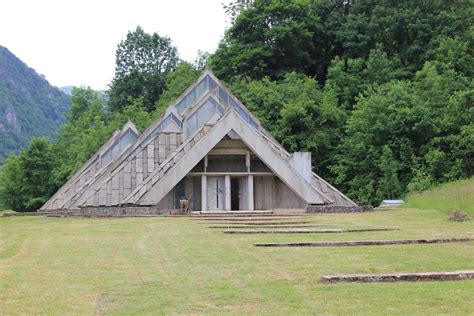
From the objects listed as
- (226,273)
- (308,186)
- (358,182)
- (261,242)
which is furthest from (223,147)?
(226,273)

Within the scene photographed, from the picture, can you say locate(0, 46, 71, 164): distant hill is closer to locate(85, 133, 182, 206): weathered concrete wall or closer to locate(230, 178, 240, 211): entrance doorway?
locate(85, 133, 182, 206): weathered concrete wall

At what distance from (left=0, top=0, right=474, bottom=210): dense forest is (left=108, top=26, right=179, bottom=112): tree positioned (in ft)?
14.9

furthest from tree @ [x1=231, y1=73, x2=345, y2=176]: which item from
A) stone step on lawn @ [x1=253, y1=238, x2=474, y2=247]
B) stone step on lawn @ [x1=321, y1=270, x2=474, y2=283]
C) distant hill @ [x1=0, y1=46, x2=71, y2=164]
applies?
distant hill @ [x1=0, y1=46, x2=71, y2=164]

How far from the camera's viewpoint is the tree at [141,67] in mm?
74375

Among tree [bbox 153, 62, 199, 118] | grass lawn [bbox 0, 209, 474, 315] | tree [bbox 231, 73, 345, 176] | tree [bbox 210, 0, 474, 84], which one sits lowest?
grass lawn [bbox 0, 209, 474, 315]

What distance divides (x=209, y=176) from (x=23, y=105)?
102721mm

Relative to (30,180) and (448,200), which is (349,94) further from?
(30,180)

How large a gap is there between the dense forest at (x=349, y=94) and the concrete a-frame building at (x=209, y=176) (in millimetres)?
8856

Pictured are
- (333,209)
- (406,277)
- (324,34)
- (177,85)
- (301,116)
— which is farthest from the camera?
(177,85)

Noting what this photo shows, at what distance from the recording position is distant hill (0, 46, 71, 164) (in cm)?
11188

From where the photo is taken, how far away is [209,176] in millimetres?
31875

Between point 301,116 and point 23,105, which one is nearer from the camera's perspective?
point 301,116

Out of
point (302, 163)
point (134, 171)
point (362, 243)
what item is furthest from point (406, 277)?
point (134, 171)

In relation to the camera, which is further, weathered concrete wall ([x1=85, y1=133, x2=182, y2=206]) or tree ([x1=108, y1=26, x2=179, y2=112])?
tree ([x1=108, y1=26, x2=179, y2=112])
